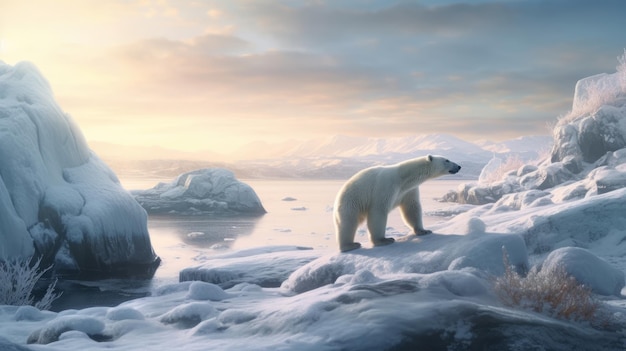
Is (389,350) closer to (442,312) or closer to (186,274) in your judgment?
(442,312)

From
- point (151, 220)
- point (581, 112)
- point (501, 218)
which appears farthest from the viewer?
point (151, 220)

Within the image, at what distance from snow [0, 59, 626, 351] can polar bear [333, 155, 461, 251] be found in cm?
47

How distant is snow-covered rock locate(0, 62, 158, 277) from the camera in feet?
69.9

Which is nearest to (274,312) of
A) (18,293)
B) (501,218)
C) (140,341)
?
(140,341)

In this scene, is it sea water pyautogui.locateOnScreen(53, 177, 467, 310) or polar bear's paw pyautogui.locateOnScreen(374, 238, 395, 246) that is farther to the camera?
sea water pyautogui.locateOnScreen(53, 177, 467, 310)

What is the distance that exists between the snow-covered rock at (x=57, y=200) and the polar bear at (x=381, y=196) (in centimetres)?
1485

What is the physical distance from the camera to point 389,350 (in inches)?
210

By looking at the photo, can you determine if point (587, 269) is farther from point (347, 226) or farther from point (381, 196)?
point (347, 226)

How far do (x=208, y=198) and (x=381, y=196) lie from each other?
154 feet

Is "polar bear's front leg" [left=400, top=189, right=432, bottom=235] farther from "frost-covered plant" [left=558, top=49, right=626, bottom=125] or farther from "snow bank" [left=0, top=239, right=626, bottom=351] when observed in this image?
"frost-covered plant" [left=558, top=49, right=626, bottom=125]

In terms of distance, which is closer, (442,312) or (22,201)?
(442,312)

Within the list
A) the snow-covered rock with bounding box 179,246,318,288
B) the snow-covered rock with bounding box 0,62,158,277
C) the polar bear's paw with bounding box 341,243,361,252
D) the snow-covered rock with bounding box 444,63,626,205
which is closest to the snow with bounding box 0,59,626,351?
the polar bear's paw with bounding box 341,243,361,252

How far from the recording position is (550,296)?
663 cm

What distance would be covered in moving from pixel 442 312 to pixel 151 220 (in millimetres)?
47485
